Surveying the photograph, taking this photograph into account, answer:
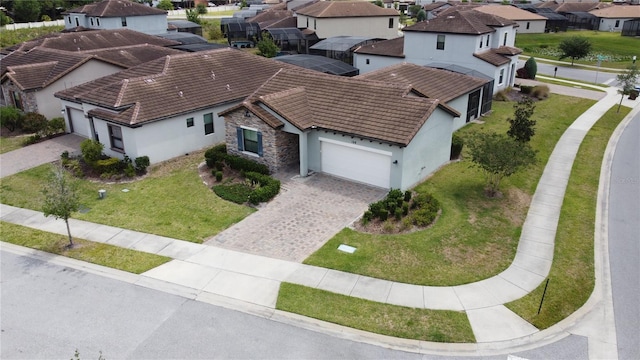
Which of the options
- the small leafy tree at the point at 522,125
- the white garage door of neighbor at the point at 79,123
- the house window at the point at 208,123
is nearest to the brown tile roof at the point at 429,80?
the small leafy tree at the point at 522,125

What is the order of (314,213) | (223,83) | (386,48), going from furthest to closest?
1. (386,48)
2. (223,83)
3. (314,213)

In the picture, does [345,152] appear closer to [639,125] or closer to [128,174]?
[128,174]

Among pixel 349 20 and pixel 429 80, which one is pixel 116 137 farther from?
pixel 349 20

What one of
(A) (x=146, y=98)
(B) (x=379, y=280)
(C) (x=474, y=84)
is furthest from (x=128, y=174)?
(C) (x=474, y=84)

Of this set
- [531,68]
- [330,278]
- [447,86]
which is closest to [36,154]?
[330,278]

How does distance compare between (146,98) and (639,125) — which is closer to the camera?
(146,98)

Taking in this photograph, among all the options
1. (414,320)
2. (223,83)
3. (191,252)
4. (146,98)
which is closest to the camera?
(414,320)

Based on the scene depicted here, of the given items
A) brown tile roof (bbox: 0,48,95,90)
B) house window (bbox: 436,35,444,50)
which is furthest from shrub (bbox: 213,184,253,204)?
house window (bbox: 436,35,444,50)

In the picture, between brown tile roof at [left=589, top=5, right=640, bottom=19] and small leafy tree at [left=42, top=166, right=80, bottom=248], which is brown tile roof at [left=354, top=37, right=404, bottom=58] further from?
brown tile roof at [left=589, top=5, right=640, bottom=19]
